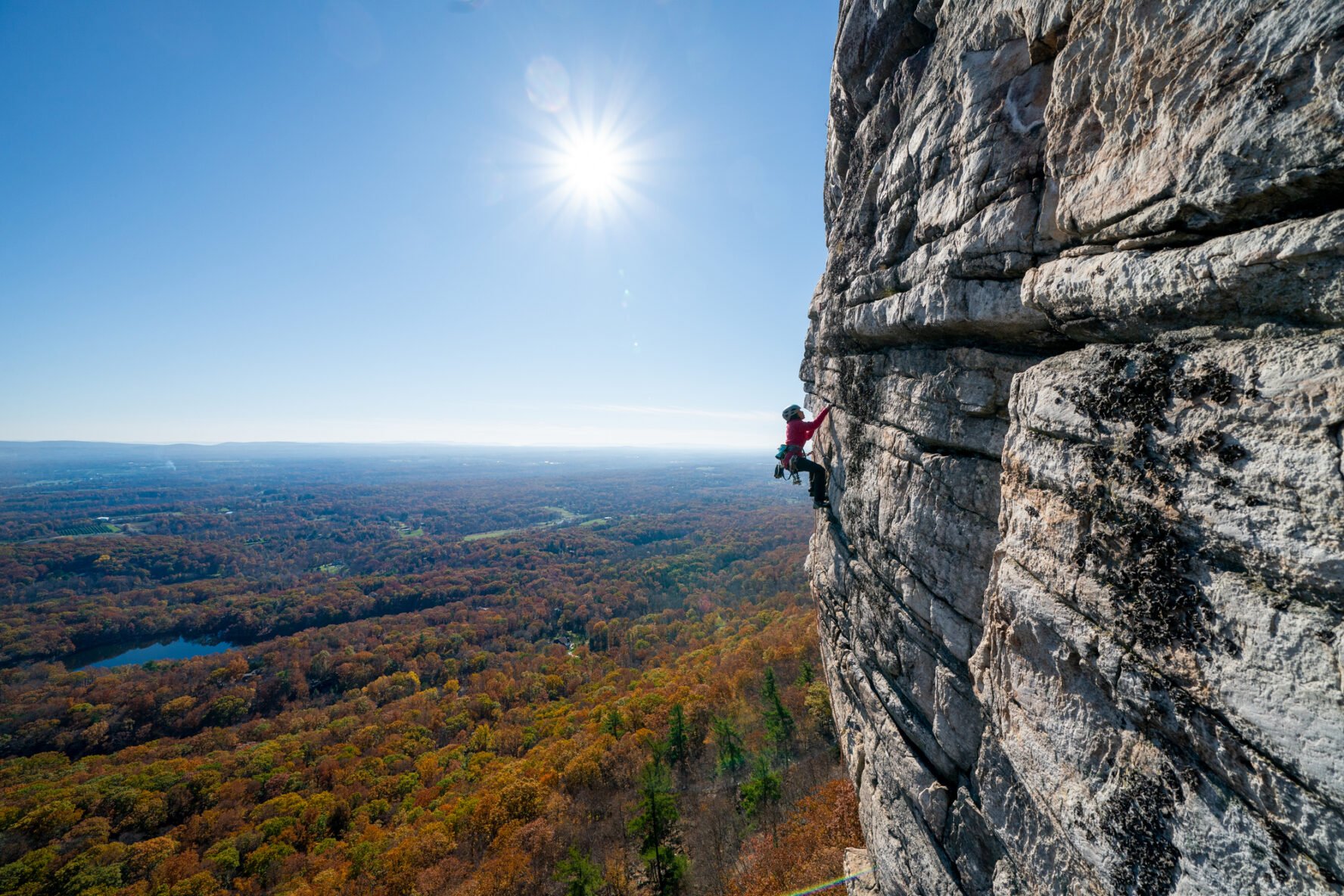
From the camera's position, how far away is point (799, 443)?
1052 centimetres

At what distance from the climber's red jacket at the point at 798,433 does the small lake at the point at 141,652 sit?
114m

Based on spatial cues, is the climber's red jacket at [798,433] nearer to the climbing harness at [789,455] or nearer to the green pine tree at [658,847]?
the climbing harness at [789,455]

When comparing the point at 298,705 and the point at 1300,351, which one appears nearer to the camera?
the point at 1300,351

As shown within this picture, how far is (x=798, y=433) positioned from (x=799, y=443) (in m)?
0.25

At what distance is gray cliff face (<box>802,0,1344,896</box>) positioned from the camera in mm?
2557

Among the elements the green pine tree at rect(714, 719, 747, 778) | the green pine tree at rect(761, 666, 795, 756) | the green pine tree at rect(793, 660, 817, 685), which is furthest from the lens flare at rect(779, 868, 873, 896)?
the green pine tree at rect(793, 660, 817, 685)

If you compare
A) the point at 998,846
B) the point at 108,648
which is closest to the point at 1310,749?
the point at 998,846

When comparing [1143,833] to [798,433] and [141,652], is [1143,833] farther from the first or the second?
[141,652]

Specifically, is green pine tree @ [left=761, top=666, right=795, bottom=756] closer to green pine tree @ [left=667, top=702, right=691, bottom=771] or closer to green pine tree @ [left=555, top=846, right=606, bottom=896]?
green pine tree @ [left=667, top=702, right=691, bottom=771]

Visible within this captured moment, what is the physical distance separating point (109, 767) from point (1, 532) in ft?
649

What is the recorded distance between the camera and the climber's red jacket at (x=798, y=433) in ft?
33.8

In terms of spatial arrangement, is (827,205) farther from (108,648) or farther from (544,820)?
(108,648)

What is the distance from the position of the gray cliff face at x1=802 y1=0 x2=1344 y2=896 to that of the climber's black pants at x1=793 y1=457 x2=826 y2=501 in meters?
3.61

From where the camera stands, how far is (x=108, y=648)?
285ft
